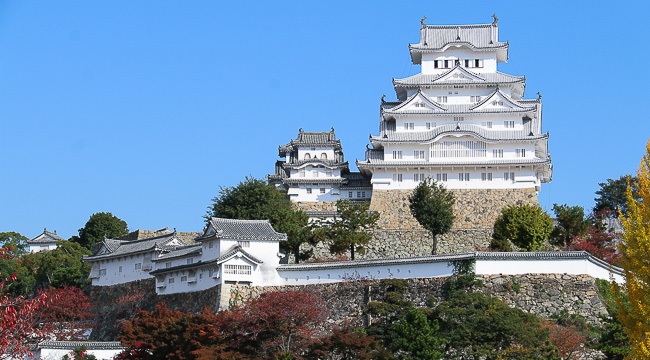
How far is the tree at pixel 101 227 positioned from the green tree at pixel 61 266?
0.98 metres

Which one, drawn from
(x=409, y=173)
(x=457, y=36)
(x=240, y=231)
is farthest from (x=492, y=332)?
(x=457, y=36)

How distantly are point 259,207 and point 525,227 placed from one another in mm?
12553

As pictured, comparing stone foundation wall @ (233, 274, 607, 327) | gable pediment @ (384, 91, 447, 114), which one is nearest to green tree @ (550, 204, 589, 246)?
stone foundation wall @ (233, 274, 607, 327)

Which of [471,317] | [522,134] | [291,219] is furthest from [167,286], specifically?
[522,134]

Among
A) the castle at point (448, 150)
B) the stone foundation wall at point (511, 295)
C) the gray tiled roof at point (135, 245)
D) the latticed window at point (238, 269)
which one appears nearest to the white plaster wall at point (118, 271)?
the gray tiled roof at point (135, 245)

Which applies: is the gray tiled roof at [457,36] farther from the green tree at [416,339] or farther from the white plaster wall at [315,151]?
the green tree at [416,339]

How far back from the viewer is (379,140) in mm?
55750

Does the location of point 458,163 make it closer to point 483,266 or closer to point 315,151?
point 315,151

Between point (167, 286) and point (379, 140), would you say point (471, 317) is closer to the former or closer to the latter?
point (167, 286)

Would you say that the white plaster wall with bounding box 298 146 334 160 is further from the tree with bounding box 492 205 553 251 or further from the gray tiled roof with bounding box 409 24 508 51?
the tree with bounding box 492 205 553 251

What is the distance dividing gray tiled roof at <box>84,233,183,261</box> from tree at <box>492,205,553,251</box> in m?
14.6

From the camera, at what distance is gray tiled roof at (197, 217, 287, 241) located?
4303 centimetres

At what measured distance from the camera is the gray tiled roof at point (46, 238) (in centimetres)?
7444

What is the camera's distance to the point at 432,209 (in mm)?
48812
